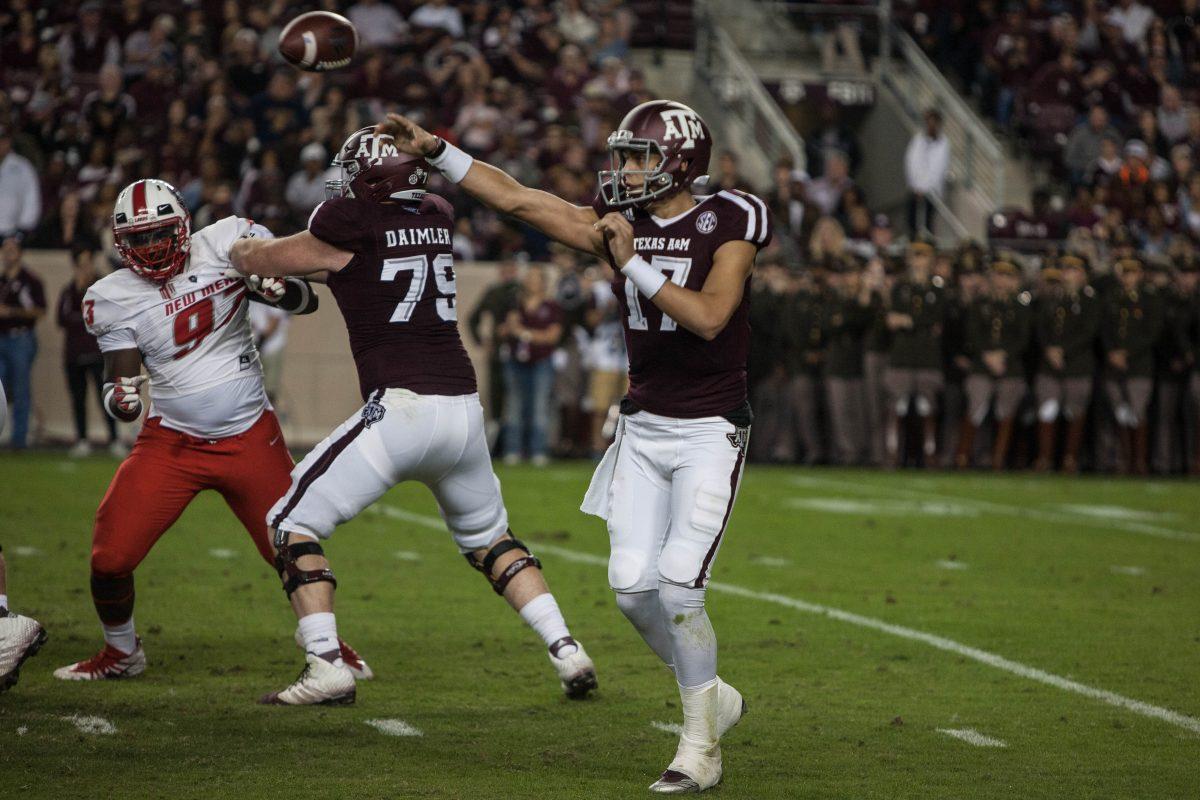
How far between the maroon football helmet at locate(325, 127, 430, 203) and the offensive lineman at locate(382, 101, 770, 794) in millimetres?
554

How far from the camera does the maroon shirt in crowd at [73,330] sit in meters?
14.9

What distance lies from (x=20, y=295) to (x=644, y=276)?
37.8 feet

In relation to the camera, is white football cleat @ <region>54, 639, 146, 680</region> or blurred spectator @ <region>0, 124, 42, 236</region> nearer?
white football cleat @ <region>54, 639, 146, 680</region>

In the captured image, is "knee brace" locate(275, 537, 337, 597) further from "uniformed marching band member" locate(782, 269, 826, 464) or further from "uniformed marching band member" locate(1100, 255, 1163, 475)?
"uniformed marching band member" locate(1100, 255, 1163, 475)

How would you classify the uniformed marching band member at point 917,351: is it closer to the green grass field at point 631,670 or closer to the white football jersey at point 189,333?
the green grass field at point 631,670

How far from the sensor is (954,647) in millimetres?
6789

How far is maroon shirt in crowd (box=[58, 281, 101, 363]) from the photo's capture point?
585 inches

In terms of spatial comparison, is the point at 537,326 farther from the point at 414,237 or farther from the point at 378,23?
the point at 414,237

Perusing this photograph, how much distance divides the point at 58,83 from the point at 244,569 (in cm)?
1106

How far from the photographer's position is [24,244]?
16312 mm

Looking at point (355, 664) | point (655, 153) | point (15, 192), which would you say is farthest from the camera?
point (15, 192)

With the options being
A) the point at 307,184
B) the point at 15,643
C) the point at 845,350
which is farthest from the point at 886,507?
the point at 15,643

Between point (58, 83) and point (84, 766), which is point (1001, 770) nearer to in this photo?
point (84, 766)

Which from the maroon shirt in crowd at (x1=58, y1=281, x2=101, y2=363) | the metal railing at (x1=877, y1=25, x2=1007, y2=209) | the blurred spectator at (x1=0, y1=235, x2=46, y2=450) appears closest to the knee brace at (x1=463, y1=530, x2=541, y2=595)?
the maroon shirt in crowd at (x1=58, y1=281, x2=101, y2=363)
